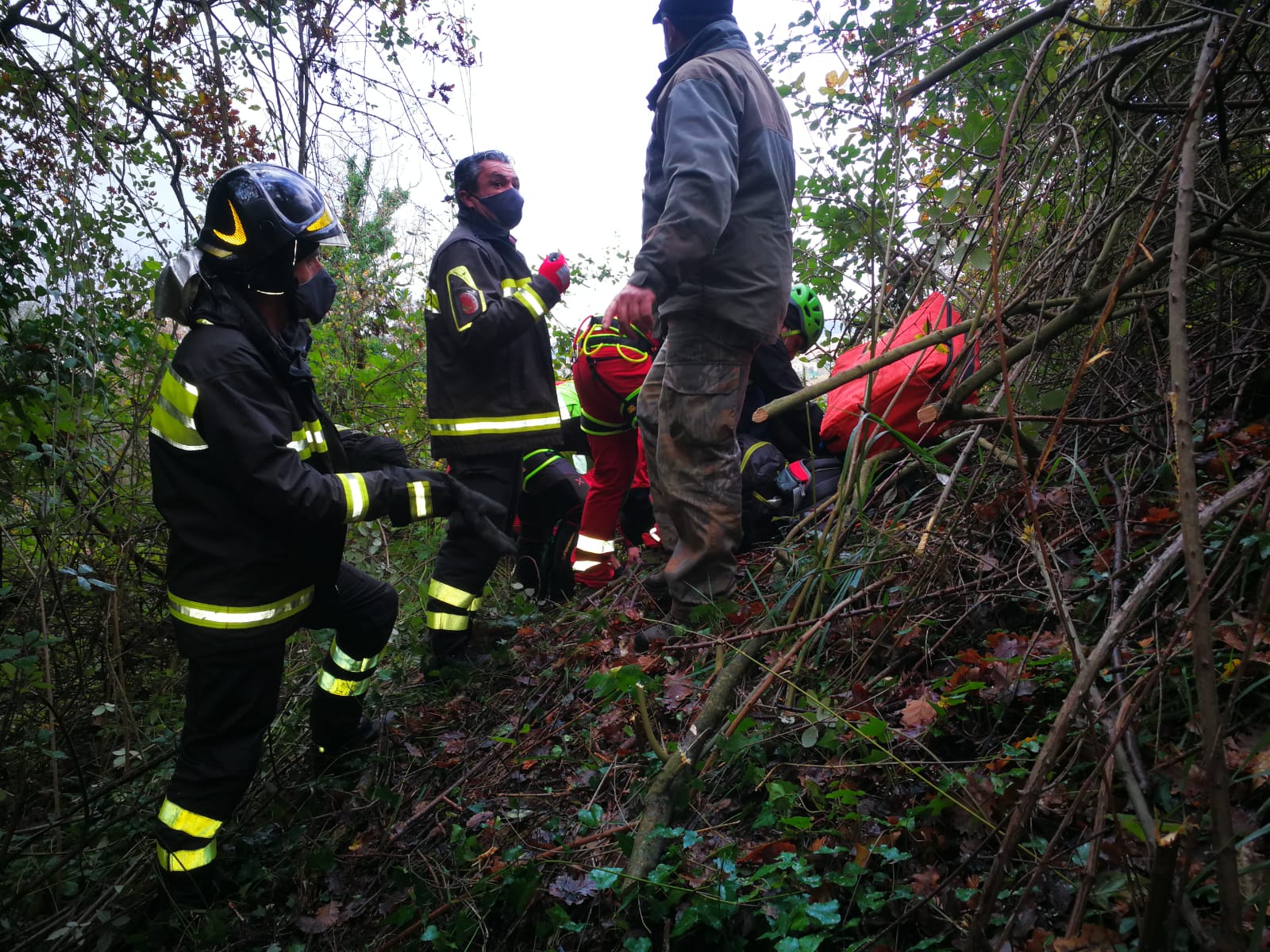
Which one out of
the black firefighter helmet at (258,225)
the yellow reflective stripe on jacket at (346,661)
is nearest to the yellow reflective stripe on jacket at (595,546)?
the yellow reflective stripe on jacket at (346,661)

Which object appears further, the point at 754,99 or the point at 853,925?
the point at 754,99

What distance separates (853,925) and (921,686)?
80 cm

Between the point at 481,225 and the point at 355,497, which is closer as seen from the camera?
the point at 355,497

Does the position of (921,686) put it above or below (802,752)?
above

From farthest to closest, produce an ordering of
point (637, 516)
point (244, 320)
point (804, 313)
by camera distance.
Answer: point (637, 516), point (804, 313), point (244, 320)

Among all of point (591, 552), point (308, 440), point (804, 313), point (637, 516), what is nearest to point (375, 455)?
point (308, 440)

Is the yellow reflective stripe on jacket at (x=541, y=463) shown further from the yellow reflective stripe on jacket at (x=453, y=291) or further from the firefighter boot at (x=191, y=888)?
the firefighter boot at (x=191, y=888)

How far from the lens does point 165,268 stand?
8.56 ft

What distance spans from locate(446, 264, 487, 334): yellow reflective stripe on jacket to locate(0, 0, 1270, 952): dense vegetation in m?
0.86

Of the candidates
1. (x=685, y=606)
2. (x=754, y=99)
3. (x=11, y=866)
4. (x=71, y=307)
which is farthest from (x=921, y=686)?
(x=71, y=307)

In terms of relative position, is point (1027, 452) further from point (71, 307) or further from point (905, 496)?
point (71, 307)

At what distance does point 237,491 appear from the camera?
2.53 m

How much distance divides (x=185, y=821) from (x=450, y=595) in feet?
5.03

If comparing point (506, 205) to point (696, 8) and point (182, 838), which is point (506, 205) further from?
point (182, 838)
